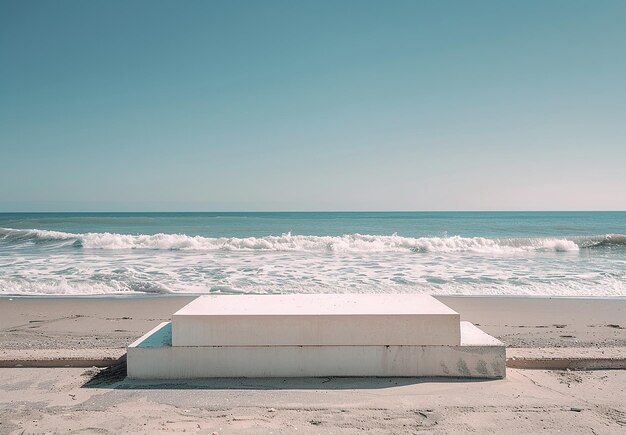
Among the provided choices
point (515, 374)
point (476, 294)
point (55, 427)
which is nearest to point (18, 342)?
point (55, 427)

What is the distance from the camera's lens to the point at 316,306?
4273mm

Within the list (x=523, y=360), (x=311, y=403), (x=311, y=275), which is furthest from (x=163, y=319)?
(x=311, y=275)

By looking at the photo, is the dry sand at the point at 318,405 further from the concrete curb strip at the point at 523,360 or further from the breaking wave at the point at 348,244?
the breaking wave at the point at 348,244

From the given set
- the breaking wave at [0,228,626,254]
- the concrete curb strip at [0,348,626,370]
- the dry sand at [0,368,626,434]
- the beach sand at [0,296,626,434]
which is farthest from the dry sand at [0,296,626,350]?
the breaking wave at [0,228,626,254]

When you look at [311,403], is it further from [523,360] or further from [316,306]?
[523,360]

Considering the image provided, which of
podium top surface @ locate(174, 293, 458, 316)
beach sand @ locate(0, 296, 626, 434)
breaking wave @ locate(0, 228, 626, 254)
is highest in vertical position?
podium top surface @ locate(174, 293, 458, 316)

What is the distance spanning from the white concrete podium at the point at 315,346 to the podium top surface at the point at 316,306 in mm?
16

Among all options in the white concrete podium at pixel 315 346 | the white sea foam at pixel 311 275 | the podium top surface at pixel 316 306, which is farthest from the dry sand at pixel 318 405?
the white sea foam at pixel 311 275

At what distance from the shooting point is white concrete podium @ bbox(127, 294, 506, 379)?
13.2 ft

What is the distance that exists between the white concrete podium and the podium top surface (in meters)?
0.02

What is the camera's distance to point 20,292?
10391 millimetres

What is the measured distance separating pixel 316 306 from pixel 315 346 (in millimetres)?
362

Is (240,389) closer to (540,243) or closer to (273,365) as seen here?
(273,365)

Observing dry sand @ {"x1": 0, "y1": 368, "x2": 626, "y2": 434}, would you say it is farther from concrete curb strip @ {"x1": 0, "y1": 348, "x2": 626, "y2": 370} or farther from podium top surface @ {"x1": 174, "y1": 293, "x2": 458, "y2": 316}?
podium top surface @ {"x1": 174, "y1": 293, "x2": 458, "y2": 316}
